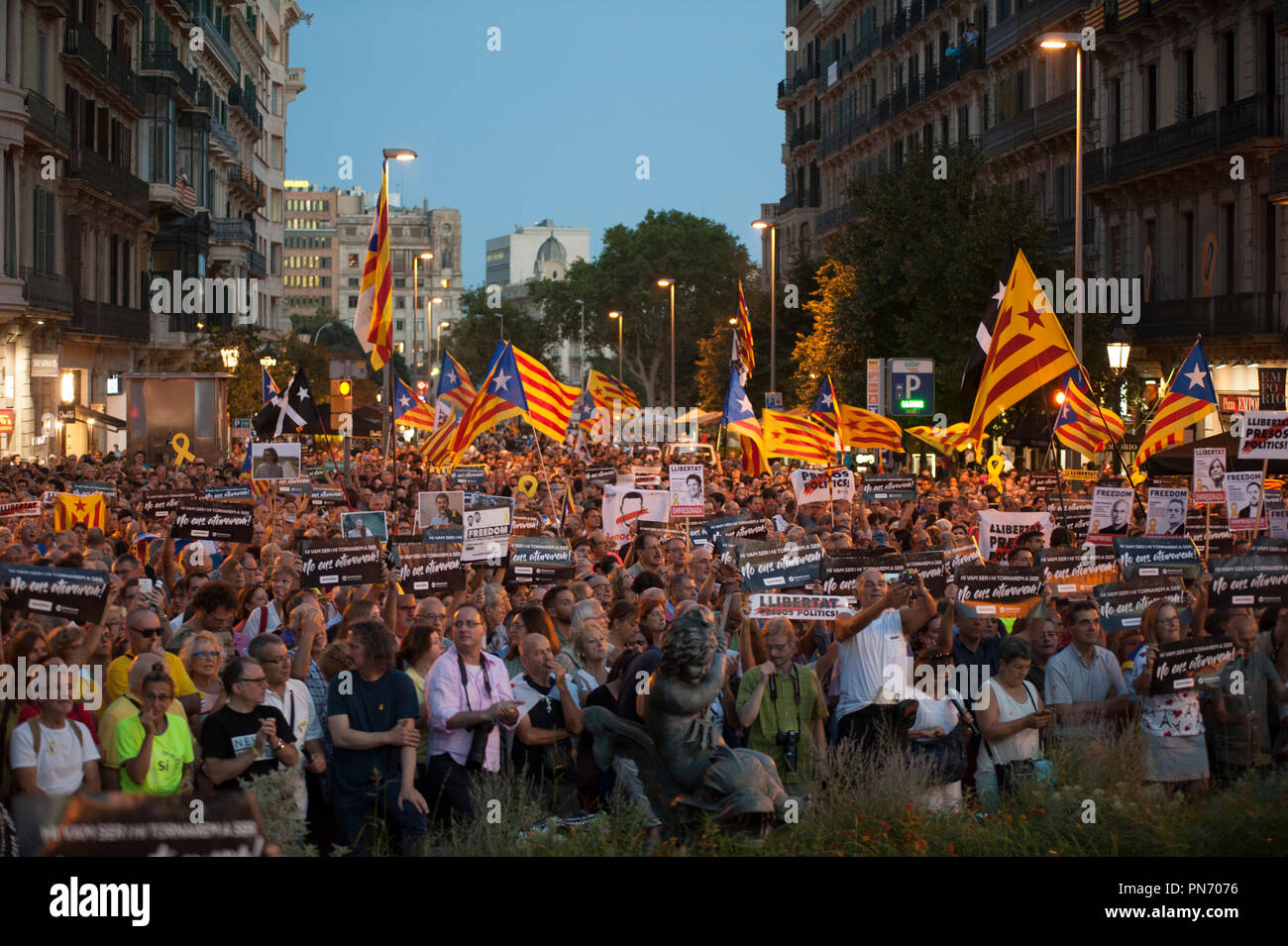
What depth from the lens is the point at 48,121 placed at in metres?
42.0

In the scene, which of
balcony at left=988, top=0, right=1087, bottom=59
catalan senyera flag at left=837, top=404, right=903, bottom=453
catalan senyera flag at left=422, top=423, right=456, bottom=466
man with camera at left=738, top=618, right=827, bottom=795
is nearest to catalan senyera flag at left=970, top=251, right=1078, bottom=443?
man with camera at left=738, top=618, right=827, bottom=795

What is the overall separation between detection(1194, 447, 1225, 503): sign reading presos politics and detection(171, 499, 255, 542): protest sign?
9710mm

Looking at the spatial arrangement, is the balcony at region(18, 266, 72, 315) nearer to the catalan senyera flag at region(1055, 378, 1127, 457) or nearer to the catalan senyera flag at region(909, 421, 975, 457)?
the catalan senyera flag at region(909, 421, 975, 457)

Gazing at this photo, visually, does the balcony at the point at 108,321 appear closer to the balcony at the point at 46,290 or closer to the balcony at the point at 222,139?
the balcony at the point at 46,290

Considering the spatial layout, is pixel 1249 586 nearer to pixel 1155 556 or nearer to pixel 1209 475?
pixel 1155 556

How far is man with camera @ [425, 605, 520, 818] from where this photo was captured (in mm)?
9195

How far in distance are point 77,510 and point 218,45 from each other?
5505cm

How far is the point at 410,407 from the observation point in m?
41.9

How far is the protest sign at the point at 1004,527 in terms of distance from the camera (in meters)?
16.5

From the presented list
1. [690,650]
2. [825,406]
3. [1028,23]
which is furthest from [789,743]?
[1028,23]

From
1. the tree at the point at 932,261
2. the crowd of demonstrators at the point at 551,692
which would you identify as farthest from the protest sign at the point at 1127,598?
the tree at the point at 932,261

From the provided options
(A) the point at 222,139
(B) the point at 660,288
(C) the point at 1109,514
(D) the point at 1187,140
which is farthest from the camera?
(B) the point at 660,288
